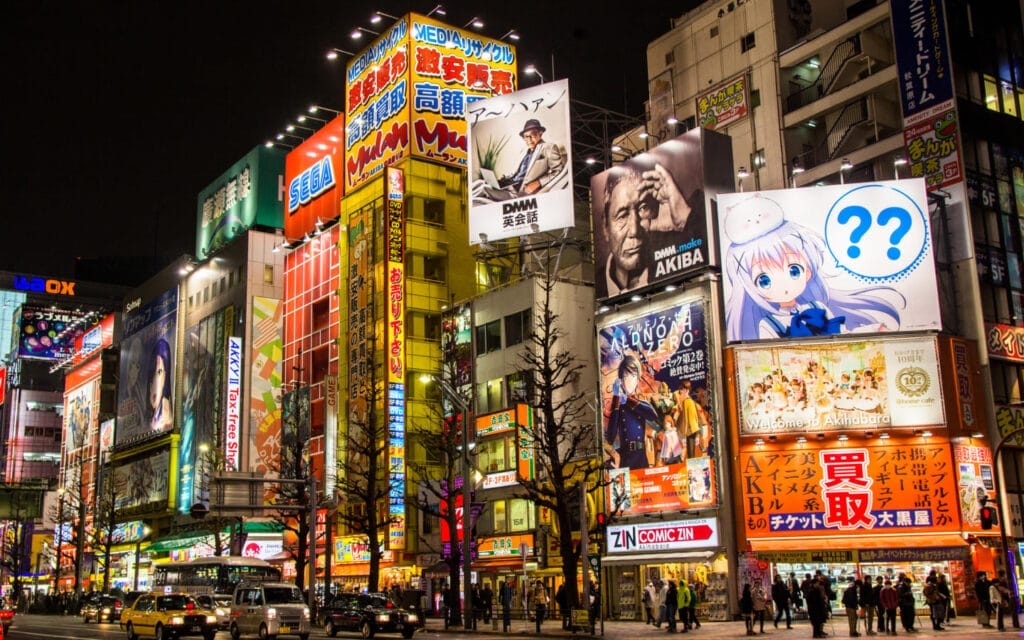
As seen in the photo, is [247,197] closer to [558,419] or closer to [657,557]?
[558,419]

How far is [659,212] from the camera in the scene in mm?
43562

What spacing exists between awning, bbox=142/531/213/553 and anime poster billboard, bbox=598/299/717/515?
41.6 meters

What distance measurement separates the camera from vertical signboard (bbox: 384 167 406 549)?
56875mm

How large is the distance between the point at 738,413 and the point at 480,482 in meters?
15.9

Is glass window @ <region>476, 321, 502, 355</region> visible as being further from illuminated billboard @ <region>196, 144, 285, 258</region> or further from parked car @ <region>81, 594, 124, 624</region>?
illuminated billboard @ <region>196, 144, 285, 258</region>

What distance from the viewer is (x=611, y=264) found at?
1794 inches

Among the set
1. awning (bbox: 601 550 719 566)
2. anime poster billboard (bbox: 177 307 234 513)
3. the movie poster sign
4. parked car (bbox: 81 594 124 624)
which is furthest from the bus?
the movie poster sign

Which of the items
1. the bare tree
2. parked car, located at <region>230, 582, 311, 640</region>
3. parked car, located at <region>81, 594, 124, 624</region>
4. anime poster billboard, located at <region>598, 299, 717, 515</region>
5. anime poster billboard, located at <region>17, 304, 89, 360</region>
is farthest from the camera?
anime poster billboard, located at <region>17, 304, 89, 360</region>

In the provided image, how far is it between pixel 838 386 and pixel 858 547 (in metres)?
6.31

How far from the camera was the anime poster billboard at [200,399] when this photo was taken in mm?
77938

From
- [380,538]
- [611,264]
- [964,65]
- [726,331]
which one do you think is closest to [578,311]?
[611,264]

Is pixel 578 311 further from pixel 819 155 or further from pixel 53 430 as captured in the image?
pixel 53 430

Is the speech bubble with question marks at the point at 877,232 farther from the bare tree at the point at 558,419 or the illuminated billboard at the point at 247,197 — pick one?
the illuminated billboard at the point at 247,197

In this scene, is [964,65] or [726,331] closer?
[726,331]
